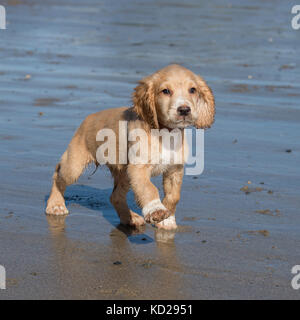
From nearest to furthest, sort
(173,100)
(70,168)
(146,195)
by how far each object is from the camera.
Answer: (146,195) < (173,100) < (70,168)

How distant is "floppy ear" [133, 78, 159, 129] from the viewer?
567cm

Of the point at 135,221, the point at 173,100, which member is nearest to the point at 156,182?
the point at 135,221

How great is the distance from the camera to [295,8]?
81.3ft

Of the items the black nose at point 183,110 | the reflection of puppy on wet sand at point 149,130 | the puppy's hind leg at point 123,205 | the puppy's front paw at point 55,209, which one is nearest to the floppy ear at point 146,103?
the reflection of puppy on wet sand at point 149,130

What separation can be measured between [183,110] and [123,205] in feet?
3.84

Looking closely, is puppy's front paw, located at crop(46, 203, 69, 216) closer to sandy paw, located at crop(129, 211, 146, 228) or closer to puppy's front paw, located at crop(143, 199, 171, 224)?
sandy paw, located at crop(129, 211, 146, 228)

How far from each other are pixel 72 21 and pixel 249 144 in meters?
13.9

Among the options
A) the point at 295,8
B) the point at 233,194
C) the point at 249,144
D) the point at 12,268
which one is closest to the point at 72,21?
the point at 295,8

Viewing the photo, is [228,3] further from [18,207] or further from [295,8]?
[18,207]

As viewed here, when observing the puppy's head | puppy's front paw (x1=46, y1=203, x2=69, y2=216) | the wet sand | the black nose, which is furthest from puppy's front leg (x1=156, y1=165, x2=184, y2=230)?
puppy's front paw (x1=46, y1=203, x2=69, y2=216)

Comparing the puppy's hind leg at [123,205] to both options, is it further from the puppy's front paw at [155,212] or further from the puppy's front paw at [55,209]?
the puppy's front paw at [155,212]

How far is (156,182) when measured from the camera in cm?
716

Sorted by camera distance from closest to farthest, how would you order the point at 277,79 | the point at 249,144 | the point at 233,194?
the point at 233,194 → the point at 249,144 → the point at 277,79

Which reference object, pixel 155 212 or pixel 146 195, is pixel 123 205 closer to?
pixel 146 195
